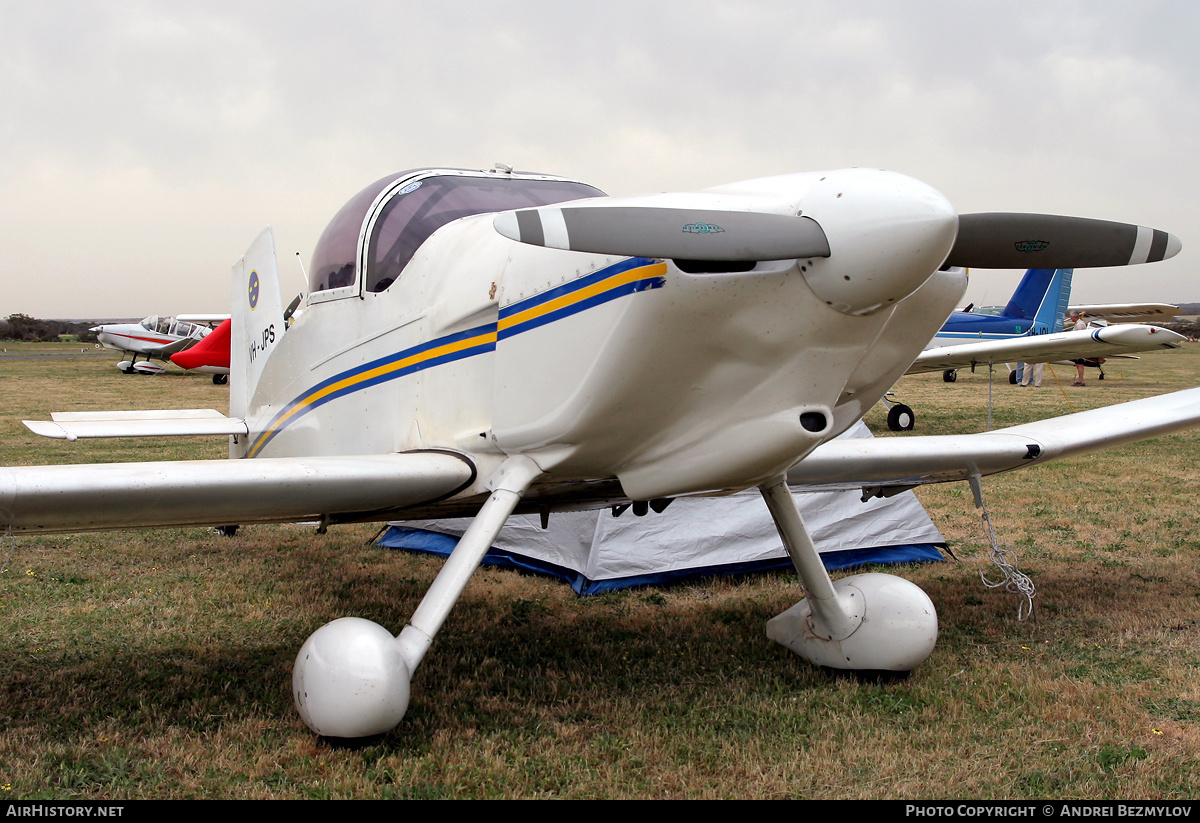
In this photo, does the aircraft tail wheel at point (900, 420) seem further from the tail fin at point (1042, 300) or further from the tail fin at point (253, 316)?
the tail fin at point (1042, 300)

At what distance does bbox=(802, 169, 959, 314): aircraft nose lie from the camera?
2.62 m

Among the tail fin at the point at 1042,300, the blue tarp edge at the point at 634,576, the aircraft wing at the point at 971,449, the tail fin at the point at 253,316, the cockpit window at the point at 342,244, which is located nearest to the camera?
the cockpit window at the point at 342,244

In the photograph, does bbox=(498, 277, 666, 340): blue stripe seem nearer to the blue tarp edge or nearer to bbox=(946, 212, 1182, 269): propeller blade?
bbox=(946, 212, 1182, 269): propeller blade

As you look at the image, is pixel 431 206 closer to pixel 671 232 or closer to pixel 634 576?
pixel 671 232

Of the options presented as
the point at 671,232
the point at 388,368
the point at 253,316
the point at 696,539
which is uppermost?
the point at 671,232

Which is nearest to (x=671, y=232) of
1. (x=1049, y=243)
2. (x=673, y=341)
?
(x=673, y=341)

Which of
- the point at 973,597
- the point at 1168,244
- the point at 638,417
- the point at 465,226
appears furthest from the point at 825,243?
the point at 973,597

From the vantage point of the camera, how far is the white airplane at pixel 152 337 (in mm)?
32406

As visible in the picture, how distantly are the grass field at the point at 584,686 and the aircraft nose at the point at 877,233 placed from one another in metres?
1.62

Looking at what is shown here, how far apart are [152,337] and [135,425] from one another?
30.0 metres

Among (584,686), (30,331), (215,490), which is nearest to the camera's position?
(215,490)

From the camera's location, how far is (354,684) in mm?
3041

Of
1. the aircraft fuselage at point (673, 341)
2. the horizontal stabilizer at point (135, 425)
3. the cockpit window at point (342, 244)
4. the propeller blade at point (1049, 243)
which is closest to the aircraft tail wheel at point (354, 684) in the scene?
the aircraft fuselage at point (673, 341)
